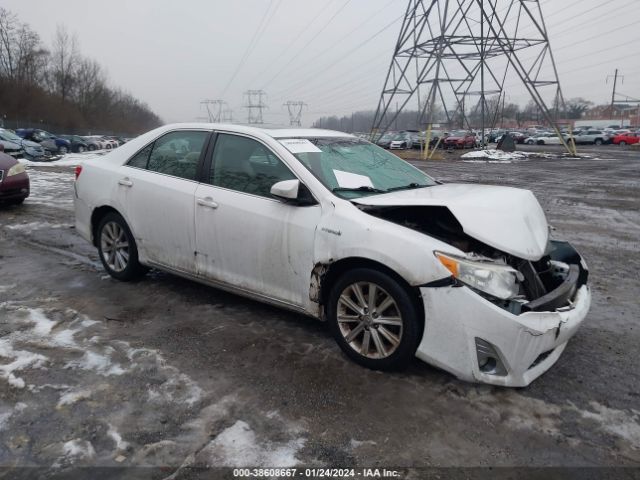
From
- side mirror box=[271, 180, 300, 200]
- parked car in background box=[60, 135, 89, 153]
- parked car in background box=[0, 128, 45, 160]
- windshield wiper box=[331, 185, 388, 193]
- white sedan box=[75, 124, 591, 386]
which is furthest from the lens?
parked car in background box=[60, 135, 89, 153]

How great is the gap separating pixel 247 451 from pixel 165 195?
2.60 meters

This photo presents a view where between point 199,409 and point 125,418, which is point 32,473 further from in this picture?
point 199,409

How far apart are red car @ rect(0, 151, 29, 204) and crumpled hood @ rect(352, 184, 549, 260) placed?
790 centimetres

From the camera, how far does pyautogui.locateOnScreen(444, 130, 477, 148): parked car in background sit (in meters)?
38.7

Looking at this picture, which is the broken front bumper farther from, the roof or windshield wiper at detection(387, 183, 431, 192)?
the roof

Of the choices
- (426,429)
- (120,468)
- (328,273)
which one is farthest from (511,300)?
(120,468)

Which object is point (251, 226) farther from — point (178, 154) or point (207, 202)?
point (178, 154)

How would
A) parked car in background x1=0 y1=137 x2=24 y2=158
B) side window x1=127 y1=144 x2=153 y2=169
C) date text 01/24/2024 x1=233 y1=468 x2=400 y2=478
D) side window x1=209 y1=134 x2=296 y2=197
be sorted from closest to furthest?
1. date text 01/24/2024 x1=233 y1=468 x2=400 y2=478
2. side window x1=209 y1=134 x2=296 y2=197
3. side window x1=127 y1=144 x2=153 y2=169
4. parked car in background x1=0 y1=137 x2=24 y2=158

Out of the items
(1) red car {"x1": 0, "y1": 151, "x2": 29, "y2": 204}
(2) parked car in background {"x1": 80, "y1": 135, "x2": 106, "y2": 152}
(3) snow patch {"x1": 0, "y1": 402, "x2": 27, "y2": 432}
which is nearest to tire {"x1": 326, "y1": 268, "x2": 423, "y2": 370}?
(3) snow patch {"x1": 0, "y1": 402, "x2": 27, "y2": 432}

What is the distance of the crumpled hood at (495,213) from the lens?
3.12m

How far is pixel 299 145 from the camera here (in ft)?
13.3

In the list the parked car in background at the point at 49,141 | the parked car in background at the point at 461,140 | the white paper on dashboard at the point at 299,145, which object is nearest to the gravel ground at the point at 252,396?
the white paper on dashboard at the point at 299,145

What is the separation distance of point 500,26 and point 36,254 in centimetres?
2595

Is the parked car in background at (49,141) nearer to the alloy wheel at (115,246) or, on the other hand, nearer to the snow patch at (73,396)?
the alloy wheel at (115,246)
